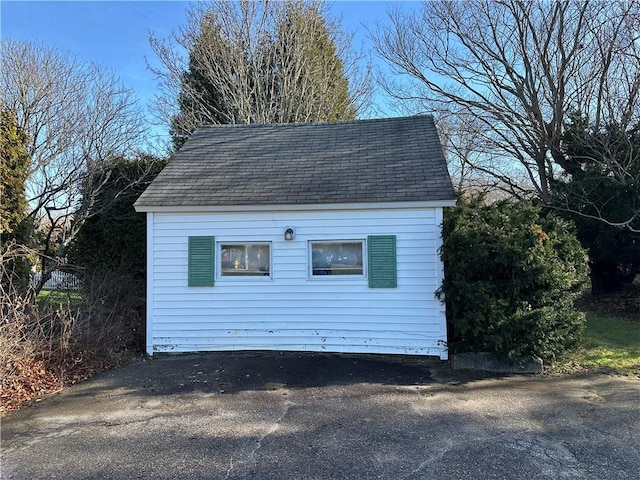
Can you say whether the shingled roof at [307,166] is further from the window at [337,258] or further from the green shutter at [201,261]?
the window at [337,258]

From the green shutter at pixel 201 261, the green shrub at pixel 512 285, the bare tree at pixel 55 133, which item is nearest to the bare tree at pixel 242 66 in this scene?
the bare tree at pixel 55 133

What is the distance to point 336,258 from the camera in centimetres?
802

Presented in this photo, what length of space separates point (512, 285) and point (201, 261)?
5409mm

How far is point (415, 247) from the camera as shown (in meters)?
7.67

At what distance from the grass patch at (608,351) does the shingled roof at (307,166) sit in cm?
357

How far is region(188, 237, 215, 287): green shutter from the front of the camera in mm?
8039

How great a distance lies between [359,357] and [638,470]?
14.7 ft

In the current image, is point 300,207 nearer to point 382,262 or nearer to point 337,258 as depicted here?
point 337,258

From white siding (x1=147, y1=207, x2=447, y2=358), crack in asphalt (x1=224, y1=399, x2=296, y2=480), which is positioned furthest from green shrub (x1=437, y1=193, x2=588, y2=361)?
crack in asphalt (x1=224, y1=399, x2=296, y2=480)

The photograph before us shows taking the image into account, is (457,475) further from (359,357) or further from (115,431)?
(359,357)

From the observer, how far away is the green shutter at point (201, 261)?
8.04m

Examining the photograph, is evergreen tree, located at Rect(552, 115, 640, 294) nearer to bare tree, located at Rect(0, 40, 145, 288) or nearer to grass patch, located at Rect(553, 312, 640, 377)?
grass patch, located at Rect(553, 312, 640, 377)

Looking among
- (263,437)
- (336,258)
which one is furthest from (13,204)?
(263,437)

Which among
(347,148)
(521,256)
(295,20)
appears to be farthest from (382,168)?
(295,20)
